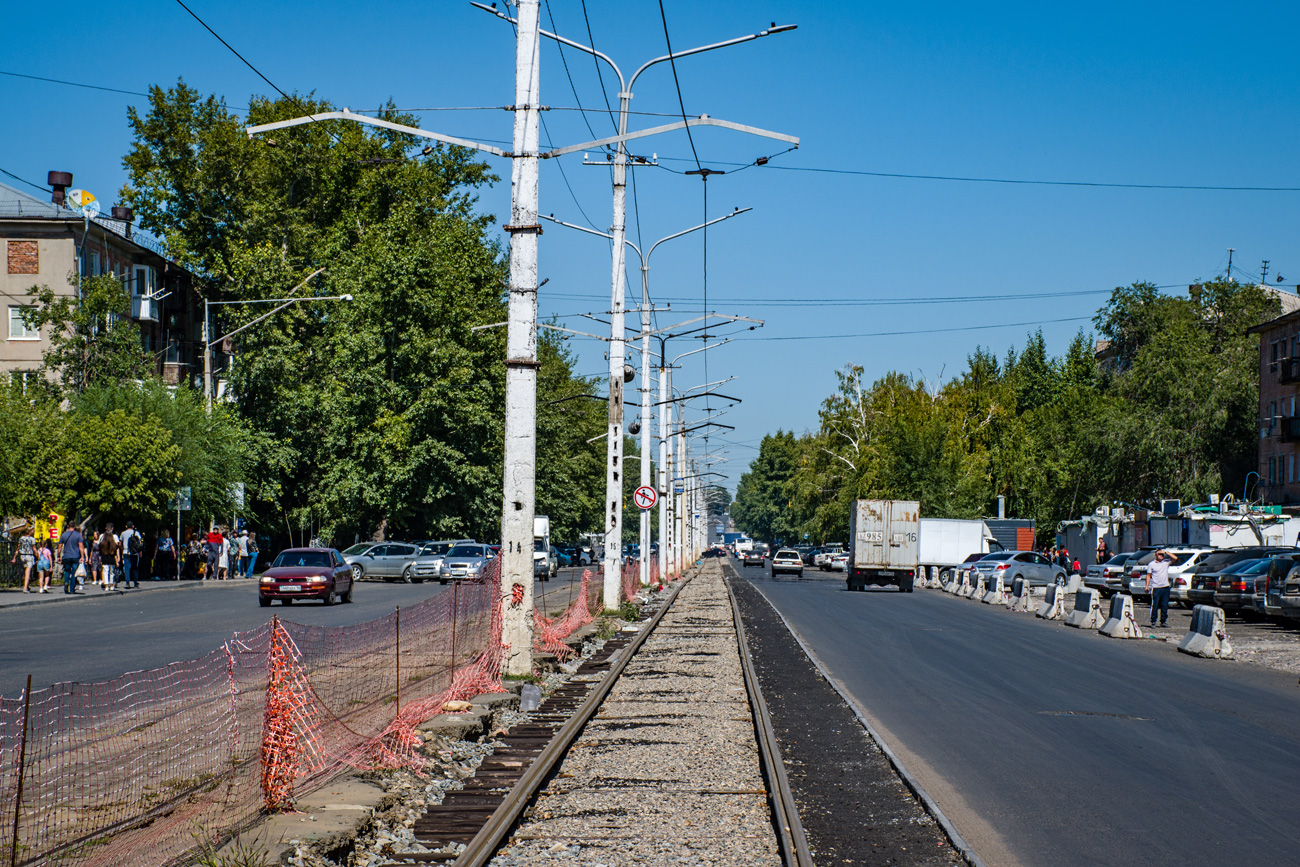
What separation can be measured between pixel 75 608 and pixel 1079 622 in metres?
23.8

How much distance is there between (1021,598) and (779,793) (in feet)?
105

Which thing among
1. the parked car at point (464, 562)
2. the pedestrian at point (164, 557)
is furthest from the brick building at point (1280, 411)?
the pedestrian at point (164, 557)

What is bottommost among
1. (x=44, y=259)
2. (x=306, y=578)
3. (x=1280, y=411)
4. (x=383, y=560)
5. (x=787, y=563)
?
(x=787, y=563)

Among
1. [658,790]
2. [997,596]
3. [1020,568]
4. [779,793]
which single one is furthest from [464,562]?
[779,793]

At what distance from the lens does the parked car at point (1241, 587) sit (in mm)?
33156

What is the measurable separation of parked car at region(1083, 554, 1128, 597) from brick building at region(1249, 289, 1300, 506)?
24.7 m

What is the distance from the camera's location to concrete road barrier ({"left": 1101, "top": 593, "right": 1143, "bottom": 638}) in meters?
27.7

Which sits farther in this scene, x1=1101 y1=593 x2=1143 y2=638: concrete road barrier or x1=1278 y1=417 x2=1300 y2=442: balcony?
x1=1278 y1=417 x2=1300 y2=442: balcony

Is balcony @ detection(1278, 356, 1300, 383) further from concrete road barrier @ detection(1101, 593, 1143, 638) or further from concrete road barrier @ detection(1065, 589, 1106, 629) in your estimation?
concrete road barrier @ detection(1101, 593, 1143, 638)

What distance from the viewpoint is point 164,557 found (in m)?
49.5

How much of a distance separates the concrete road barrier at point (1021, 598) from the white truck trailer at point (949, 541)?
82.3 feet

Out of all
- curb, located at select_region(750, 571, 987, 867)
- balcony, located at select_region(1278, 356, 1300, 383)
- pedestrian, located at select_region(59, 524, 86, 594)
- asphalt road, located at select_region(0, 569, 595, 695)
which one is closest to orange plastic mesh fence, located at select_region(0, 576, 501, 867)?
asphalt road, located at select_region(0, 569, 595, 695)

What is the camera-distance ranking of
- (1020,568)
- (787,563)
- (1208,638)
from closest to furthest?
(1208,638) → (1020,568) → (787,563)

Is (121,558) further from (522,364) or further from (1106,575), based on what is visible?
(1106,575)
